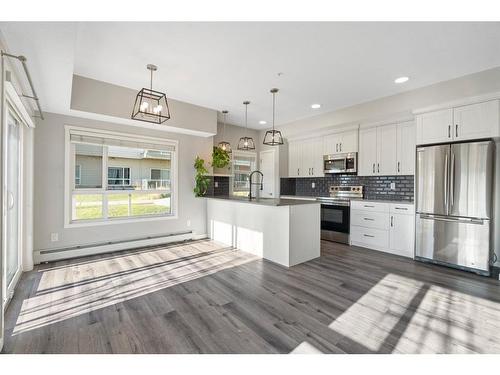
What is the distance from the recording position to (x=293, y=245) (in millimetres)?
3516

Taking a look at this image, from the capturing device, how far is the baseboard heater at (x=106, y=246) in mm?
3602

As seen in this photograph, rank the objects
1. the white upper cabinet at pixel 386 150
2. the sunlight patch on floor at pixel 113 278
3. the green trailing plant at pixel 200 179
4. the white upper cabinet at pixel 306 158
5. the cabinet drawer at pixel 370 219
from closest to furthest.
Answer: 1. the sunlight patch on floor at pixel 113 278
2. the cabinet drawer at pixel 370 219
3. the white upper cabinet at pixel 386 150
4. the green trailing plant at pixel 200 179
5. the white upper cabinet at pixel 306 158

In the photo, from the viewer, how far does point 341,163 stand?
516 centimetres

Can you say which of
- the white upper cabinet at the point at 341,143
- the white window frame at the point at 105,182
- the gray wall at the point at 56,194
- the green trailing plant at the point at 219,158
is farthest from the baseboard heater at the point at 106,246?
the white upper cabinet at the point at 341,143

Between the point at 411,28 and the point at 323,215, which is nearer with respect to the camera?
the point at 411,28

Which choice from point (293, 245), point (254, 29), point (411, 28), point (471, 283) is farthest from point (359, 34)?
point (471, 283)

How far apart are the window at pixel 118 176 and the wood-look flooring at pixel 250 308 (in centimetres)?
137

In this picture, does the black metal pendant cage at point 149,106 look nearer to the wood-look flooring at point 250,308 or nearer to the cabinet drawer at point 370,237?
the wood-look flooring at point 250,308

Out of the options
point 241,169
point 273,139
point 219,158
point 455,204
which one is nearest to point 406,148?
point 455,204

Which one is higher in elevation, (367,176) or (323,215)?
(367,176)

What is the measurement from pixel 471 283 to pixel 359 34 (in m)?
3.21

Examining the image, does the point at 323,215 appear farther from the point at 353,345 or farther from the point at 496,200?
the point at 353,345
